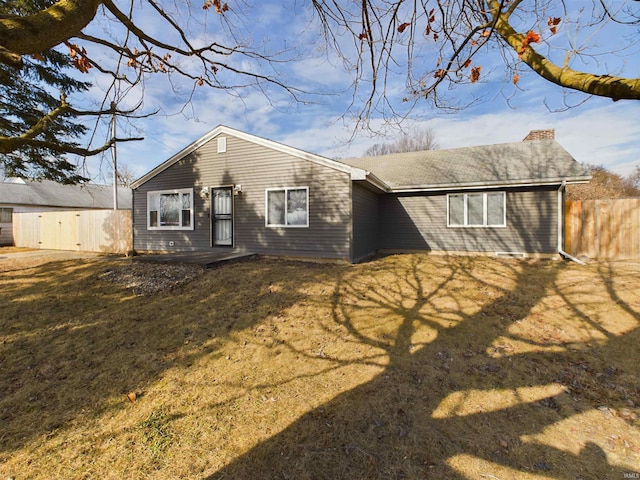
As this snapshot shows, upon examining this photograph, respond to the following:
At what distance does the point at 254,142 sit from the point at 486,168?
28.2 feet

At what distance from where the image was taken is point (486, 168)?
11.3m

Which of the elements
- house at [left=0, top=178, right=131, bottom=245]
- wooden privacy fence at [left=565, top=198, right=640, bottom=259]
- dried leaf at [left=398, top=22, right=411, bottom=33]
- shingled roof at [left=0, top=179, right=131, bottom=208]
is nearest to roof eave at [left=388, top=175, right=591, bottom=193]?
wooden privacy fence at [left=565, top=198, right=640, bottom=259]

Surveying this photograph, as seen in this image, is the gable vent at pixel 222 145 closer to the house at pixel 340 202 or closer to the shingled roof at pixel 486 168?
the house at pixel 340 202

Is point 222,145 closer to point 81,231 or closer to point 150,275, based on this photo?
point 150,275

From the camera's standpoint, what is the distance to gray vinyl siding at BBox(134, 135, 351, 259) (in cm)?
927

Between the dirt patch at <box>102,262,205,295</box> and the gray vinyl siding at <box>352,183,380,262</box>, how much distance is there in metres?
4.68

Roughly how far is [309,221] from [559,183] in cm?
801

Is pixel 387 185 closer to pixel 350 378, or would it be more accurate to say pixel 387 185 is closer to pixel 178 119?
pixel 178 119

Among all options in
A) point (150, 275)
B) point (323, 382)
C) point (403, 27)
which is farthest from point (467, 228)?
point (150, 275)

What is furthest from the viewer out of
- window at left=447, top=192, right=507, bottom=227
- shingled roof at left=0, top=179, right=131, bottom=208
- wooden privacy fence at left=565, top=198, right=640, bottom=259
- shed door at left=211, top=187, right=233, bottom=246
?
shingled roof at left=0, top=179, right=131, bottom=208

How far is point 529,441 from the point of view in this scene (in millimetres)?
2602

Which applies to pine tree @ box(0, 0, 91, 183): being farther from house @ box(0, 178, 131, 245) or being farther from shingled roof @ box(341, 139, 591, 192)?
house @ box(0, 178, 131, 245)

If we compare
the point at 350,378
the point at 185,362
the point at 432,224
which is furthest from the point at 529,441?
the point at 432,224

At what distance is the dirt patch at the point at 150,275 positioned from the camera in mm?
6652
